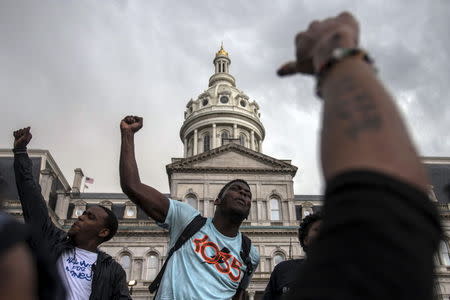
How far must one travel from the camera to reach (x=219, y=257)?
11.9ft

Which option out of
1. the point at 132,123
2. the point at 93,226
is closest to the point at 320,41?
the point at 132,123

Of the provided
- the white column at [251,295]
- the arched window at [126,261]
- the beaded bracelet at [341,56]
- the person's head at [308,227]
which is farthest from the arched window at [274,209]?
the beaded bracelet at [341,56]

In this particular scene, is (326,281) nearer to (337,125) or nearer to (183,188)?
(337,125)

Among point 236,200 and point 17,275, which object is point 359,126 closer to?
point 17,275

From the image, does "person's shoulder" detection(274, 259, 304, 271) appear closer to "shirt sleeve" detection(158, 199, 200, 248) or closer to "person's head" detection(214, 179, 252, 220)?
"person's head" detection(214, 179, 252, 220)

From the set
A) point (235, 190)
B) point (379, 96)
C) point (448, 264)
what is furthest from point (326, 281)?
point (448, 264)

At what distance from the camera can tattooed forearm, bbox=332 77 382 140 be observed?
0.96m

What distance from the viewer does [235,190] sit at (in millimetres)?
4008

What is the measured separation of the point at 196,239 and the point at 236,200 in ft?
1.90

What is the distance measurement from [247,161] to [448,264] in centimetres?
1903

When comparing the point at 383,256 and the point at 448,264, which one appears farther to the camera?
the point at 448,264

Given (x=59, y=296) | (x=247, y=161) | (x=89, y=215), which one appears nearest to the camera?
(x=59, y=296)

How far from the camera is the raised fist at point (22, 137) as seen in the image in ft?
13.5

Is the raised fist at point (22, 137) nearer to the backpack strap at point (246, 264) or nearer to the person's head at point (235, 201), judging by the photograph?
the person's head at point (235, 201)
